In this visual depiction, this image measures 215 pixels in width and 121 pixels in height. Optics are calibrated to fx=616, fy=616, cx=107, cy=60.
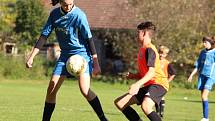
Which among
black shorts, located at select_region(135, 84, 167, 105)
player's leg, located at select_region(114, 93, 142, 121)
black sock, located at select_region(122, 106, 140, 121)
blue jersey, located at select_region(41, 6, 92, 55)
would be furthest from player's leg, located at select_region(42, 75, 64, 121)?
black shorts, located at select_region(135, 84, 167, 105)

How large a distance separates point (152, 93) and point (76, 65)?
1.30 m

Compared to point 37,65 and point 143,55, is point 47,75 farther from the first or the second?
point 143,55

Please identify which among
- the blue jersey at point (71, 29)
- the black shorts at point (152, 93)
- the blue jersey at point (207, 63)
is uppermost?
the blue jersey at point (71, 29)

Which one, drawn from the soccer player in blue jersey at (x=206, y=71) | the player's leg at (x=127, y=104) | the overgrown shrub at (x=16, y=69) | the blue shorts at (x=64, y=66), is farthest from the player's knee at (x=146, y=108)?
Result: the overgrown shrub at (x=16, y=69)

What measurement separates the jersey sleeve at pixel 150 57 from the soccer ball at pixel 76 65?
3.76 ft

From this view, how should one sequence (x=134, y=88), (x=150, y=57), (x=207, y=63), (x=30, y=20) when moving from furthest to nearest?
(x=30, y=20), (x=207, y=63), (x=150, y=57), (x=134, y=88)

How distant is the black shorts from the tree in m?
34.0

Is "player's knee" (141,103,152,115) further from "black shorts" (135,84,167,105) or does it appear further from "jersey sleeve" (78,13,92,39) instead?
"jersey sleeve" (78,13,92,39)

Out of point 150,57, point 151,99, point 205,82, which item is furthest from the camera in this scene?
point 205,82

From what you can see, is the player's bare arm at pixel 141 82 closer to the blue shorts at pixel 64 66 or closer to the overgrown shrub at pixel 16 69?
the blue shorts at pixel 64 66

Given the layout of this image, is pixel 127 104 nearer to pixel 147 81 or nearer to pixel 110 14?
pixel 147 81

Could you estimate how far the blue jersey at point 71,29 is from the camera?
395 inches

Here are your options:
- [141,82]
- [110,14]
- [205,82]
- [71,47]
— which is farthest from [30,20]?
[141,82]

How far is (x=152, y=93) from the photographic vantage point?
9.59 meters
